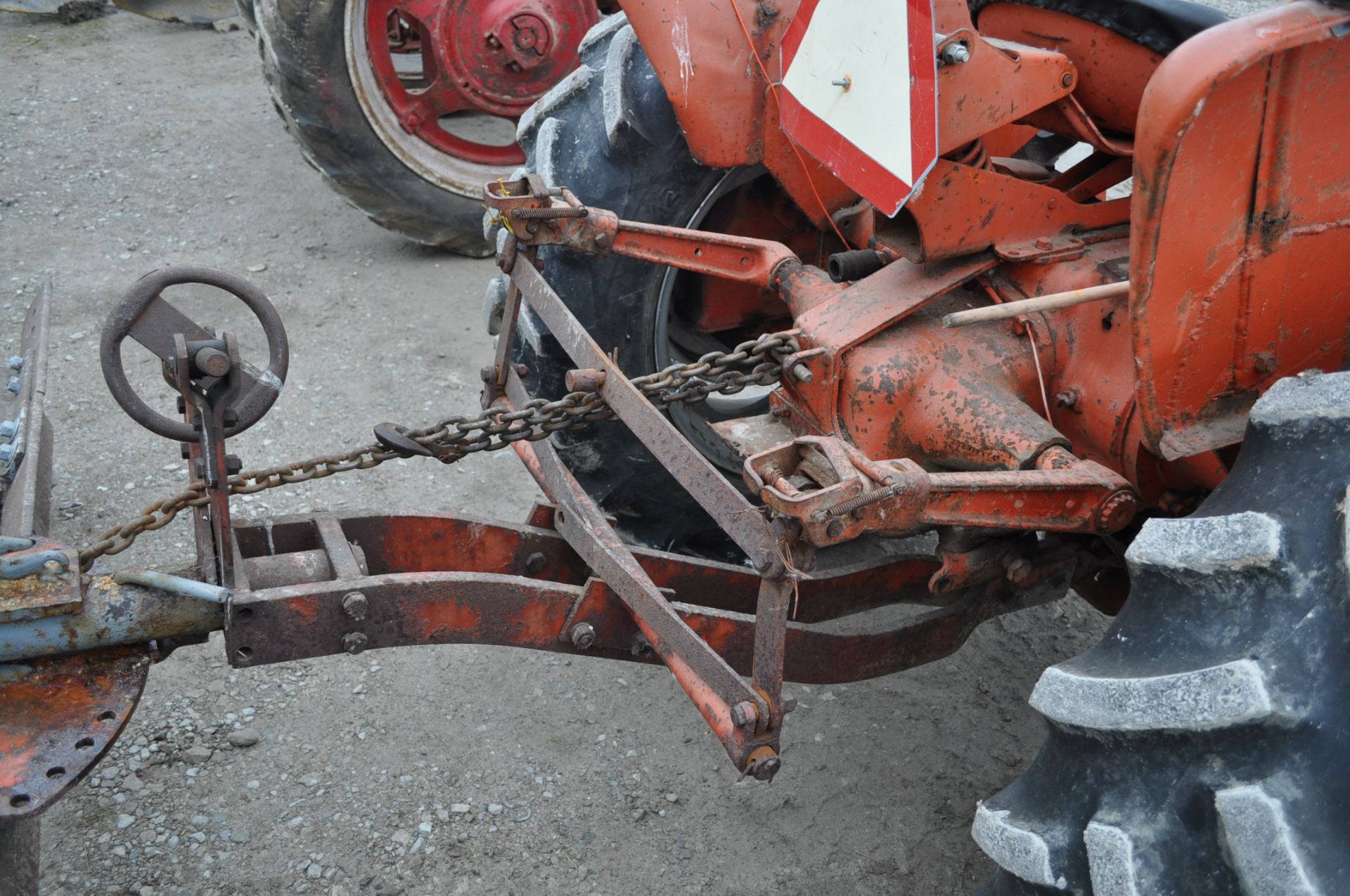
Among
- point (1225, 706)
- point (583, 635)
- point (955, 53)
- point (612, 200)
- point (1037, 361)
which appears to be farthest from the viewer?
point (612, 200)

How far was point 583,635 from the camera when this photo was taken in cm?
203

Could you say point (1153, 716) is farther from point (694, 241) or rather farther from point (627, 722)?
point (627, 722)

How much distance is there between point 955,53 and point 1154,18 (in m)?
0.46

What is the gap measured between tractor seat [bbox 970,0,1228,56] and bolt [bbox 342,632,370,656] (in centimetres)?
172

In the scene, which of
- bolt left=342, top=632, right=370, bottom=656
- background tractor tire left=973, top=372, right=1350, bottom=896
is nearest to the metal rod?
background tractor tire left=973, top=372, right=1350, bottom=896

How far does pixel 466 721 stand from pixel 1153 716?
182cm

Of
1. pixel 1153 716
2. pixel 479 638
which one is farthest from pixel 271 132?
pixel 1153 716

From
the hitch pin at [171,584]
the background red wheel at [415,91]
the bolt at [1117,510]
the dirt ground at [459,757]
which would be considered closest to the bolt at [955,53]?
the bolt at [1117,510]

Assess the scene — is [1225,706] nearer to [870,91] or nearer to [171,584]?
[870,91]

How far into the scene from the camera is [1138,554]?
4.79 ft

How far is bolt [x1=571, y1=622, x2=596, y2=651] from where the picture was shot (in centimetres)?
203

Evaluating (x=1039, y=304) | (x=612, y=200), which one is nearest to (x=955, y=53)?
(x=1039, y=304)

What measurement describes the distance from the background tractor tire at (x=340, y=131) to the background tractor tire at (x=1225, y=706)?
3721mm

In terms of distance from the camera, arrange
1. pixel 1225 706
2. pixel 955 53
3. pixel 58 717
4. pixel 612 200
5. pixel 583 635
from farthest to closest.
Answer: pixel 612 200
pixel 583 635
pixel 955 53
pixel 58 717
pixel 1225 706
